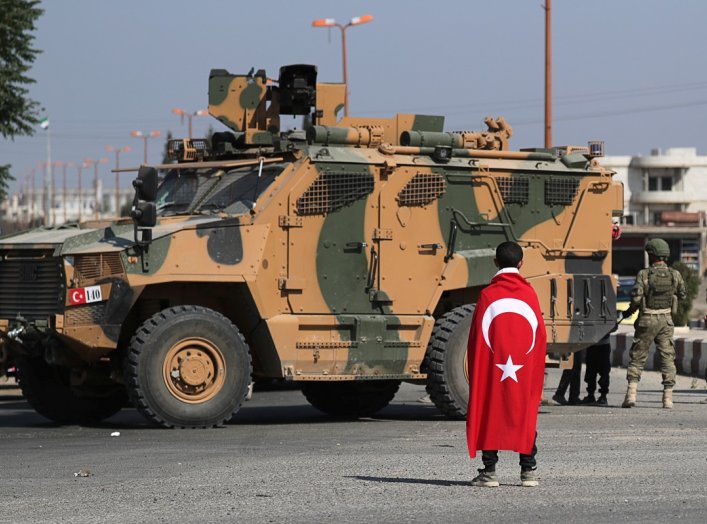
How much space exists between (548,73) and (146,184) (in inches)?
668

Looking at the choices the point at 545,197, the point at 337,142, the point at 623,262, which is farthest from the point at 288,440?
the point at 623,262

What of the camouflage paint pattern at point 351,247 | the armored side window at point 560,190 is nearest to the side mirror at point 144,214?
the camouflage paint pattern at point 351,247

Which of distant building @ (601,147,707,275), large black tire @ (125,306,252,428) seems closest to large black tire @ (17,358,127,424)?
large black tire @ (125,306,252,428)

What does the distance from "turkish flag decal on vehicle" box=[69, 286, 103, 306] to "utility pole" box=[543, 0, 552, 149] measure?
1610cm

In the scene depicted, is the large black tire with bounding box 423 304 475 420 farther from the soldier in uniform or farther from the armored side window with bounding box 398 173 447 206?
the soldier in uniform

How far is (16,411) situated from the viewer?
1822 cm

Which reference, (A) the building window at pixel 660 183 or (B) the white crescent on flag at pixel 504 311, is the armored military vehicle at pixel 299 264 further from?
(A) the building window at pixel 660 183

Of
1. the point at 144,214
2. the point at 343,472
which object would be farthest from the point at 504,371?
the point at 144,214

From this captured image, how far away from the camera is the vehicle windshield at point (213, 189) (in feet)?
49.3

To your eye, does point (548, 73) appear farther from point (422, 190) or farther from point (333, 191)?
point (333, 191)

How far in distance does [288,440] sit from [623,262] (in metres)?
88.2

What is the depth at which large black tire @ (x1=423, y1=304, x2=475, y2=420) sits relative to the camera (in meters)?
15.3

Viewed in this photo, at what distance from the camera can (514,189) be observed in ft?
53.0

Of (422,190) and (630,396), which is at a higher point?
(422,190)
